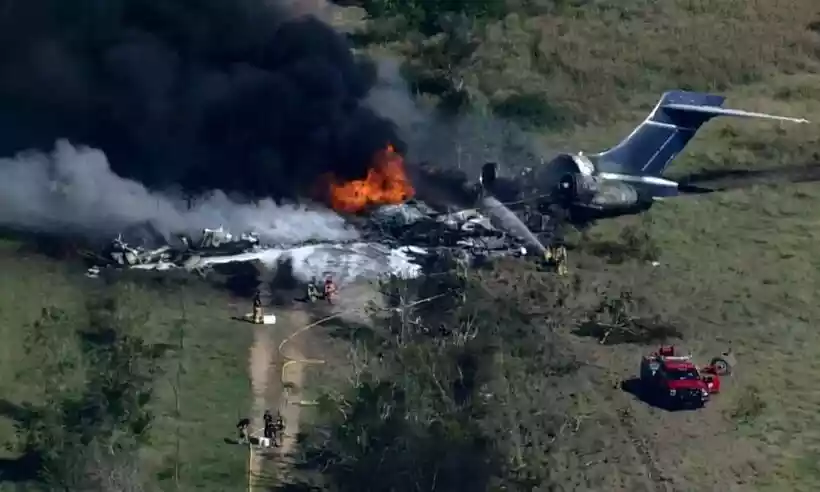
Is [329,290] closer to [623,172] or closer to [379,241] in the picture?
[379,241]

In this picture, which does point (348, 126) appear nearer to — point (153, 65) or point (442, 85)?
point (153, 65)

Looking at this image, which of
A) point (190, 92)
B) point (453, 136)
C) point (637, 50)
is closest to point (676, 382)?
point (453, 136)

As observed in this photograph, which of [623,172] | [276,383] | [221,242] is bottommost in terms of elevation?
[276,383]

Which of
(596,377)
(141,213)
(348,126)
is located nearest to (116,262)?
(141,213)

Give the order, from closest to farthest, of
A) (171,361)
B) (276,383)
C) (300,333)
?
(276,383) < (171,361) < (300,333)

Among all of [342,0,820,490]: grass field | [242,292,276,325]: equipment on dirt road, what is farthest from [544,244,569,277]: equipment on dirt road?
[242,292,276,325]: equipment on dirt road

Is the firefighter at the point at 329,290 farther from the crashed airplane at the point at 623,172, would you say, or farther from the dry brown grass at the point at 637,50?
the dry brown grass at the point at 637,50

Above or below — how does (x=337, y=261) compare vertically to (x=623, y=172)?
below
